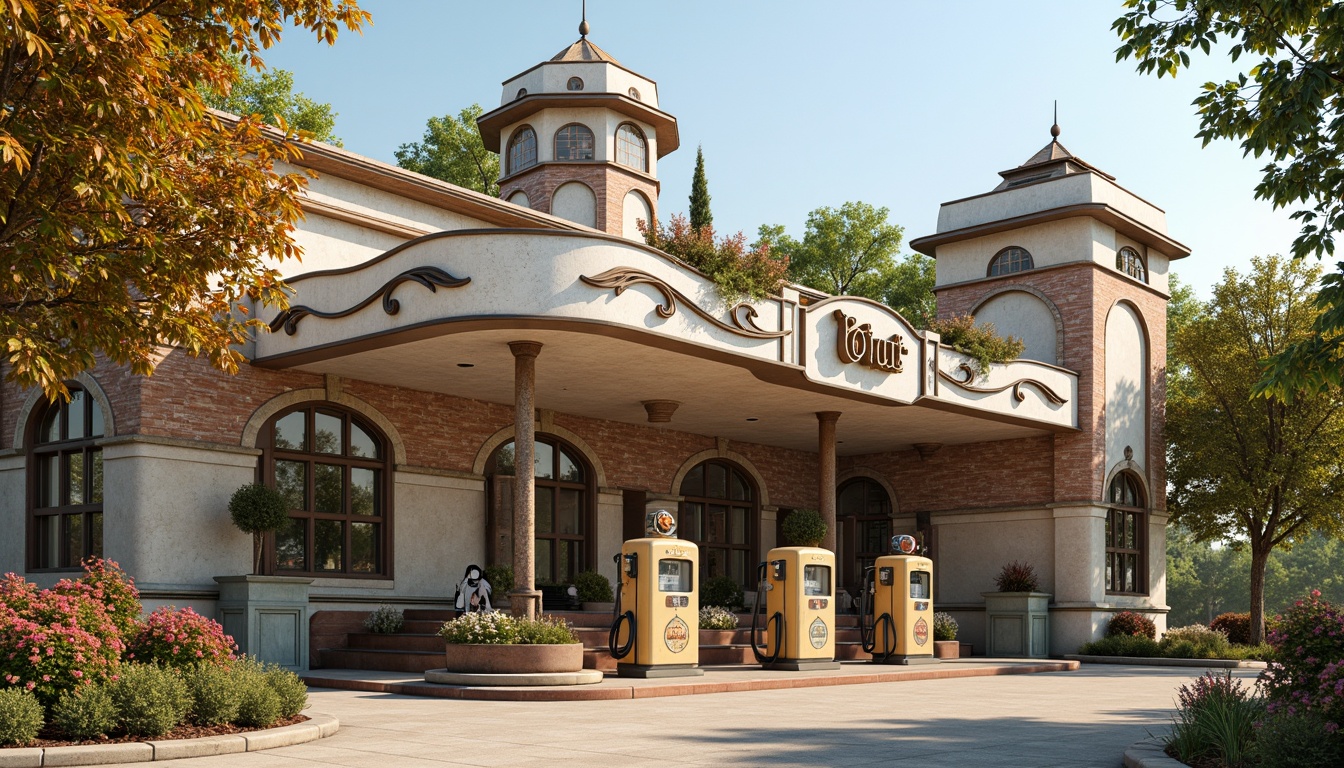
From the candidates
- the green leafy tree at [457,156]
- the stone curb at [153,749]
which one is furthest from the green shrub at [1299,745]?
the green leafy tree at [457,156]

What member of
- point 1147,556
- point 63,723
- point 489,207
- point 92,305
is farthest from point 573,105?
point 63,723

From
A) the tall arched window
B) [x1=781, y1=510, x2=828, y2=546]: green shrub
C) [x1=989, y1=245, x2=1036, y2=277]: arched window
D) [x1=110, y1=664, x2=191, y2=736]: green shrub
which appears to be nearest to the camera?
[x1=110, y1=664, x2=191, y2=736]: green shrub

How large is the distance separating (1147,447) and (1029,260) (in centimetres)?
489

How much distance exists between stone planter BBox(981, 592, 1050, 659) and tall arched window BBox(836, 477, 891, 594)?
361cm

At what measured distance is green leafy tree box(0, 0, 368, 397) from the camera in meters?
9.97

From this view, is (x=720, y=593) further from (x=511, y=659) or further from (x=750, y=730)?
(x=750, y=730)

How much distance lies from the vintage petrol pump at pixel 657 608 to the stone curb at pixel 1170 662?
10547 millimetres

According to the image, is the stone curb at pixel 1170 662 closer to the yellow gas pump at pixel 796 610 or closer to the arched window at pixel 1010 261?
the yellow gas pump at pixel 796 610

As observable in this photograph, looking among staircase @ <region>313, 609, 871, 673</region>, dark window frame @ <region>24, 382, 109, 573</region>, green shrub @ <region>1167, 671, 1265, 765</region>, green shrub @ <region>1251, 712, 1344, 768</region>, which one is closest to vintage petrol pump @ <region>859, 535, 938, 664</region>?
staircase @ <region>313, 609, 871, 673</region>

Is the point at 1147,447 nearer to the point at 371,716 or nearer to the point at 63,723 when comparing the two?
the point at 371,716

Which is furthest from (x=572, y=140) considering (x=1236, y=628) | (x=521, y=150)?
(x=1236, y=628)

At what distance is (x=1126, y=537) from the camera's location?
27.7m

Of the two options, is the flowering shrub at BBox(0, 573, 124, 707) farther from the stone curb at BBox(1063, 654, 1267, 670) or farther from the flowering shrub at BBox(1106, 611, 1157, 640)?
the flowering shrub at BBox(1106, 611, 1157, 640)

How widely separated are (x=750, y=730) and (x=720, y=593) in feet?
43.3
